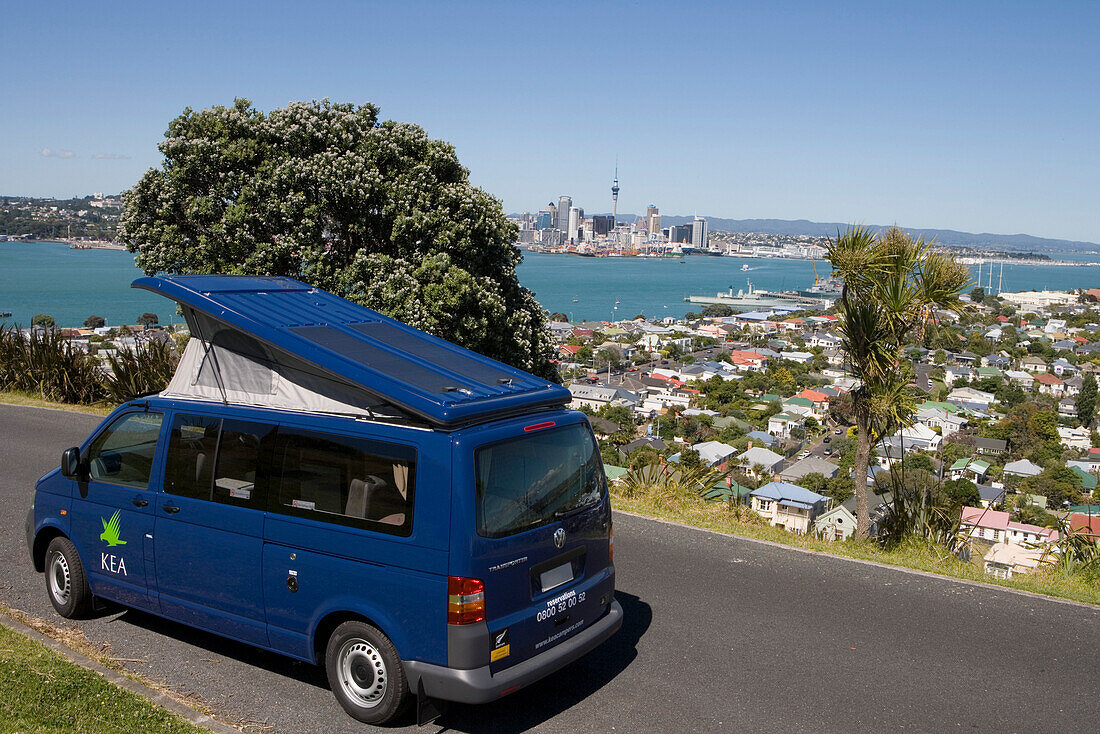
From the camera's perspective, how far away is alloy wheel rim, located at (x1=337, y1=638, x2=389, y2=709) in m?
4.42

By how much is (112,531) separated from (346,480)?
2083 mm

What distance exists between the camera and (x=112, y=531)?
18.2 ft

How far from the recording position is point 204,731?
4.14m

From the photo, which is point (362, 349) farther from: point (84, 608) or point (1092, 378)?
point (1092, 378)

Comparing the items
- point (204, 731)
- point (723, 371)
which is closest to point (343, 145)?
point (204, 731)

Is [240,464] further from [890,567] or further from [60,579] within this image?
[890,567]

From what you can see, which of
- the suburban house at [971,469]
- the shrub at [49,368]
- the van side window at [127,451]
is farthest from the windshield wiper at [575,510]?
the suburban house at [971,469]

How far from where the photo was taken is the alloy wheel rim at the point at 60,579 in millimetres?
5844

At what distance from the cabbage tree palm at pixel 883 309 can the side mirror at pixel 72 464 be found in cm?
645

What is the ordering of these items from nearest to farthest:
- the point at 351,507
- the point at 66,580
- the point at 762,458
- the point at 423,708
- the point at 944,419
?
the point at 423,708 → the point at 351,507 → the point at 66,580 → the point at 762,458 → the point at 944,419

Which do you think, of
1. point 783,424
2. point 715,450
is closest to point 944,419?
point 783,424

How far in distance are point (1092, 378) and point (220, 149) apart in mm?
74074

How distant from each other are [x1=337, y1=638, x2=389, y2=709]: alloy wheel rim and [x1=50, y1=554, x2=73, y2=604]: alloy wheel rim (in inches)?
99.3

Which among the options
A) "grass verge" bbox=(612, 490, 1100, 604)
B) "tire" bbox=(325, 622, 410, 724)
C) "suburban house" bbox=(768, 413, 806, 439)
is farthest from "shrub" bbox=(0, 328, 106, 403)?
"suburban house" bbox=(768, 413, 806, 439)
